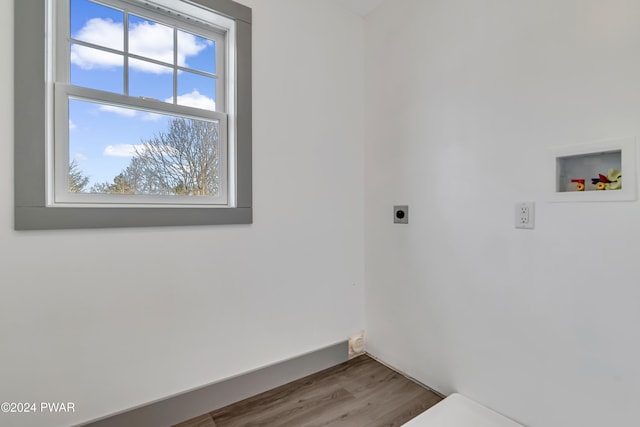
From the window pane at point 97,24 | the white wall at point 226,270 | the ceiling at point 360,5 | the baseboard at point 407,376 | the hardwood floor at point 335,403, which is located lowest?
the hardwood floor at point 335,403

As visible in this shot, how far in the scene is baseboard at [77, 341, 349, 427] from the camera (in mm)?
1397

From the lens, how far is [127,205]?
56.7 inches

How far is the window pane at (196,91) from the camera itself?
1.64m

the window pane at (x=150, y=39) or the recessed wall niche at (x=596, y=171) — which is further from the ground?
the window pane at (x=150, y=39)

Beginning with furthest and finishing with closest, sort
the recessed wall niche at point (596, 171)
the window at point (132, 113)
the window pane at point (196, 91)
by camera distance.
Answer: the window pane at point (196, 91) < the window at point (132, 113) < the recessed wall niche at point (596, 171)

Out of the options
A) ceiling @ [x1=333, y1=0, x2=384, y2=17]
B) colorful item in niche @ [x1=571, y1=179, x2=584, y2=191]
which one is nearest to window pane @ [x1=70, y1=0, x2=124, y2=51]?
ceiling @ [x1=333, y1=0, x2=384, y2=17]

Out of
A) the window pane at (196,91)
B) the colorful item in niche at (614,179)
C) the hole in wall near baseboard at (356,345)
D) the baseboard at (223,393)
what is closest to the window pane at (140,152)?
the window pane at (196,91)

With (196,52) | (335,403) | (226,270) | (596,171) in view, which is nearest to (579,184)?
(596,171)

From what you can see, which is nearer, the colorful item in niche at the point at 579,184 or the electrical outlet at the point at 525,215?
the colorful item in niche at the point at 579,184

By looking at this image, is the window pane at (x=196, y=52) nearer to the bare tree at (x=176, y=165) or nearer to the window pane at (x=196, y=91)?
the window pane at (x=196, y=91)

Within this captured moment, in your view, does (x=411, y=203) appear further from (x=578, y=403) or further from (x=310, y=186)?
(x=578, y=403)

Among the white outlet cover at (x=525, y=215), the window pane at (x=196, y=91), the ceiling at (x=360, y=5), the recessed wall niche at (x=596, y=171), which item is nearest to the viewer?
the recessed wall niche at (x=596, y=171)

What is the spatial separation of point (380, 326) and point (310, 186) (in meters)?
1.13

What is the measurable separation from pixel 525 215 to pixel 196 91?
1.86m
